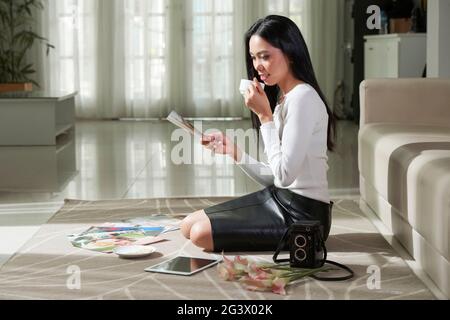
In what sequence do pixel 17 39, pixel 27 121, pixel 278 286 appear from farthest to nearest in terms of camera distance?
pixel 17 39
pixel 27 121
pixel 278 286

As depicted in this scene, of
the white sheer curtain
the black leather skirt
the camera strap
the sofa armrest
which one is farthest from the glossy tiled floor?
the white sheer curtain

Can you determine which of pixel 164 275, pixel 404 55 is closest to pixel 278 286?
pixel 164 275

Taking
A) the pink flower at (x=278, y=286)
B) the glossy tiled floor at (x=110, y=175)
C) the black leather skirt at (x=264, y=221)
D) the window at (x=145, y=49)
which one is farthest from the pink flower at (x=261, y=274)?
the window at (x=145, y=49)

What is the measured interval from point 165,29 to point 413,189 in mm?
6774

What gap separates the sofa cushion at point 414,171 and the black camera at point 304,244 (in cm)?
32

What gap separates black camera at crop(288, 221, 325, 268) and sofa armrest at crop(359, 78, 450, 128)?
1.42 metres

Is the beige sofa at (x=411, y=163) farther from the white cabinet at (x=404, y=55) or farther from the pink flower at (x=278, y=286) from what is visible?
the white cabinet at (x=404, y=55)

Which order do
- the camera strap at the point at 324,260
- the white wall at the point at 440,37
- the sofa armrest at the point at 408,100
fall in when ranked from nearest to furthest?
the camera strap at the point at 324,260 → the sofa armrest at the point at 408,100 → the white wall at the point at 440,37

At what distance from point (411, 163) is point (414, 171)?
102 millimetres

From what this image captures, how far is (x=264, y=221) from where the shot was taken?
291cm

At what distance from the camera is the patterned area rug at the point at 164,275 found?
8.00 feet

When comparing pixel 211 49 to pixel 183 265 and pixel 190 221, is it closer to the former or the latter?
pixel 190 221

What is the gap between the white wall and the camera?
525 centimetres

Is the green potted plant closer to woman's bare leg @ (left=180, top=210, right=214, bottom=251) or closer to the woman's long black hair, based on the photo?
Answer: woman's bare leg @ (left=180, top=210, right=214, bottom=251)
